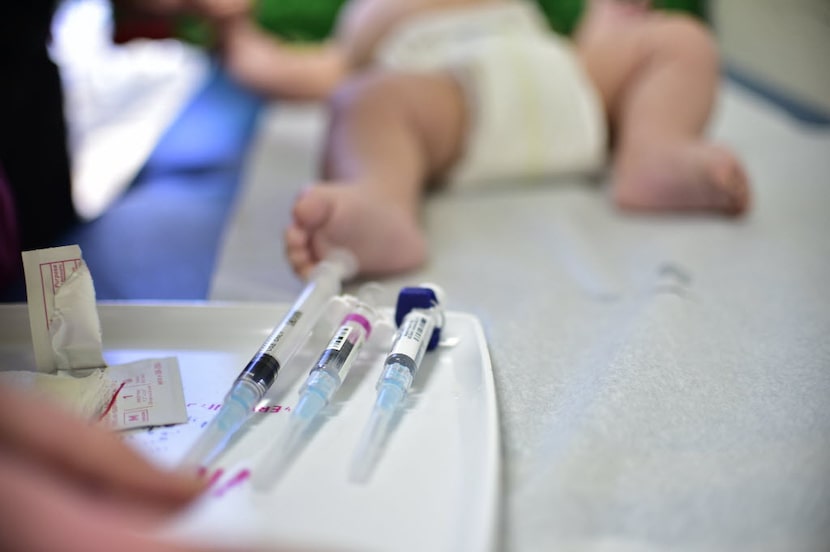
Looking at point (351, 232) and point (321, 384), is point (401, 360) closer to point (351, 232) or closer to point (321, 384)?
point (321, 384)

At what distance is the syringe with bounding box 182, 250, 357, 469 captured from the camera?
0.37 meters

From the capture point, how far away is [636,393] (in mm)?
437

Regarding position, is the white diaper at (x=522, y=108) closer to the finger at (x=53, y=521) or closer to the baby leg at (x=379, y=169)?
the baby leg at (x=379, y=169)

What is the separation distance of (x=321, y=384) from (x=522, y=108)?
55cm

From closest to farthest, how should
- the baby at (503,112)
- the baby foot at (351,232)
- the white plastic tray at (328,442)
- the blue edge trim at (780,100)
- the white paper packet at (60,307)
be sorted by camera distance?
the white plastic tray at (328,442), the white paper packet at (60,307), the baby foot at (351,232), the baby at (503,112), the blue edge trim at (780,100)

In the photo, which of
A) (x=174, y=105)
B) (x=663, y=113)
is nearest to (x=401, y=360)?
(x=663, y=113)

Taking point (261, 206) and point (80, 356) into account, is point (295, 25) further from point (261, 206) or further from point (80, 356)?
point (80, 356)

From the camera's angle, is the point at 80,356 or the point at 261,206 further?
the point at 261,206

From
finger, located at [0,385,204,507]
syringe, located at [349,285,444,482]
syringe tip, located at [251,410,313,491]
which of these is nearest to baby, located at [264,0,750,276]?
syringe, located at [349,285,444,482]

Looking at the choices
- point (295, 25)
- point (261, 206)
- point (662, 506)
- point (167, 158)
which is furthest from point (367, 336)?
point (295, 25)

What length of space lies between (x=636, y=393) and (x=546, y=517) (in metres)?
0.12

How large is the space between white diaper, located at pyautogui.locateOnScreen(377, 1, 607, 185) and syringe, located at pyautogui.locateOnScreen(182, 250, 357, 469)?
1.11ft

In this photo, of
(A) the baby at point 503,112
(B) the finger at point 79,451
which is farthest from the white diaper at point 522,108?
(B) the finger at point 79,451

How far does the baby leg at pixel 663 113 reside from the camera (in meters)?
0.76
